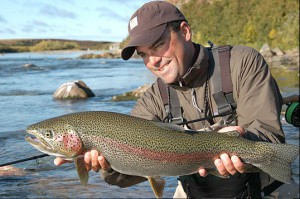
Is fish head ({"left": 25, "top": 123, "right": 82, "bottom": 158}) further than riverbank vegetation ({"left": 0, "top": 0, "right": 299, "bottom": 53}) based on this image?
No

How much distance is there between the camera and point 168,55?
2.74m

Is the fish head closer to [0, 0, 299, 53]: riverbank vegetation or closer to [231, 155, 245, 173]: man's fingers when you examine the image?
[231, 155, 245, 173]: man's fingers

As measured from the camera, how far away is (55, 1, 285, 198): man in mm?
2541

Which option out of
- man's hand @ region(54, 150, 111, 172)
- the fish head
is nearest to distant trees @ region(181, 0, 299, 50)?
man's hand @ region(54, 150, 111, 172)

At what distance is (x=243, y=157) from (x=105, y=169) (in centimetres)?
81

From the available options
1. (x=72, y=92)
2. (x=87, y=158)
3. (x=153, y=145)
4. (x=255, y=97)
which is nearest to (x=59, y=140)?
(x=87, y=158)

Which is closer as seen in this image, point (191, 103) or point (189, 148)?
point (189, 148)

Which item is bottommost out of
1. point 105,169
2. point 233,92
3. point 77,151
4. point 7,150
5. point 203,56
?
point 7,150

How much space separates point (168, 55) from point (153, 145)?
1.99ft

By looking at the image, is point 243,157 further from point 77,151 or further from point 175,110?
point 77,151

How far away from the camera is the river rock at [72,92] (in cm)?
1277

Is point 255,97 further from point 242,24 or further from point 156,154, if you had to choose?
point 242,24

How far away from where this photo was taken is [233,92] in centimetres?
274

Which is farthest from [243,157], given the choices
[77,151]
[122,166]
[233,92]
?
[77,151]
